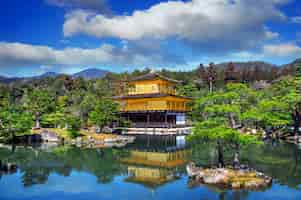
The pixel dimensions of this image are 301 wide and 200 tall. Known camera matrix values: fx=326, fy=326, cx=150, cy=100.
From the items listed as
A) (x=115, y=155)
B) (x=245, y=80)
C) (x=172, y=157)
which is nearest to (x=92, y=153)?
(x=115, y=155)

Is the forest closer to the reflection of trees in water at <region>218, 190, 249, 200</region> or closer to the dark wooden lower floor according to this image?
the dark wooden lower floor

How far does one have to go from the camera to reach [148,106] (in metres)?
39.3

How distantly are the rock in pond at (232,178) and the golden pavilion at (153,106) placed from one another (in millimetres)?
22582

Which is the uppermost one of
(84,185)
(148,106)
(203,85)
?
(203,85)

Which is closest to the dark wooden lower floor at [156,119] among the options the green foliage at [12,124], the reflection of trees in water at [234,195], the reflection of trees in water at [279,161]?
the green foliage at [12,124]

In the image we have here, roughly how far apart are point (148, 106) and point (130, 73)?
24220 millimetres

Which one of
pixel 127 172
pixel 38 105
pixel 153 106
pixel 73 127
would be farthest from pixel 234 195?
pixel 153 106

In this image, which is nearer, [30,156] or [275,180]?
[275,180]

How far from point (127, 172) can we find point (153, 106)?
23.5 meters

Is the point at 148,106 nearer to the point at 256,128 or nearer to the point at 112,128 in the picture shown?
the point at 112,128

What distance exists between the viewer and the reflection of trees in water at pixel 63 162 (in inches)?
603

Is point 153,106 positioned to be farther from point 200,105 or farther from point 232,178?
point 232,178

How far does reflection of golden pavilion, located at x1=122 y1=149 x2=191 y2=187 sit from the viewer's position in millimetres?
14258

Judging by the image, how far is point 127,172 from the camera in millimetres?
15758
